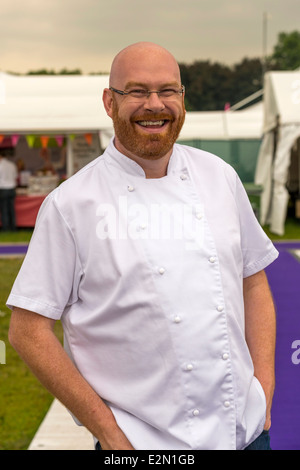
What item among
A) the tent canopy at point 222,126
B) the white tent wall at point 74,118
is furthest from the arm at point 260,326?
the tent canopy at point 222,126

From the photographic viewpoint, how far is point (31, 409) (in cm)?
466

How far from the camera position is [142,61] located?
1.44 meters

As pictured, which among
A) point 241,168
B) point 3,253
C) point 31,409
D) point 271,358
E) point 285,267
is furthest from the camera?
point 241,168

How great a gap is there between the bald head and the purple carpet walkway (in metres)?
1.11

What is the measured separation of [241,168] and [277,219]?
3.44 meters

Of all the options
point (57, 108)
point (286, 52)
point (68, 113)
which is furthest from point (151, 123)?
point (286, 52)

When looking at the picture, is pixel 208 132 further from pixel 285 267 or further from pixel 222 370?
pixel 222 370

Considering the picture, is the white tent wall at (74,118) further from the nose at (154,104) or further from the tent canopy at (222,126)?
the nose at (154,104)

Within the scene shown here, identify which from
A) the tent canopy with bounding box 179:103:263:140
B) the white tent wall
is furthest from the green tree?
the white tent wall

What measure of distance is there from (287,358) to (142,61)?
13.0 feet

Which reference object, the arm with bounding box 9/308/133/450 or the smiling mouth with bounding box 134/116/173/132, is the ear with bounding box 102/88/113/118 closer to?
the smiling mouth with bounding box 134/116/173/132

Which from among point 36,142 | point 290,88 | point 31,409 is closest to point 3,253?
point 36,142

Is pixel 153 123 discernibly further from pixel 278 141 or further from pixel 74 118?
pixel 74 118

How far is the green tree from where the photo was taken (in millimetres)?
64312
